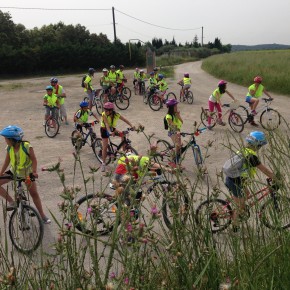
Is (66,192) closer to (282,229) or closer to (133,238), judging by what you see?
(133,238)

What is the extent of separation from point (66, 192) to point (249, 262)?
3.73 ft

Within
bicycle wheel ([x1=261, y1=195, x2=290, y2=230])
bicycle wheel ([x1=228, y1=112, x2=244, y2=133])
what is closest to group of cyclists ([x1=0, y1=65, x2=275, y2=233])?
bicycle wheel ([x1=261, y1=195, x2=290, y2=230])

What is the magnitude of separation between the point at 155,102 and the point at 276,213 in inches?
525

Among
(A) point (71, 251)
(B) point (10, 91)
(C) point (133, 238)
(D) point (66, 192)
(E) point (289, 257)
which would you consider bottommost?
(B) point (10, 91)

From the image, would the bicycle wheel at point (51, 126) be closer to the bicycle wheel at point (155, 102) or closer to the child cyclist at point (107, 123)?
the child cyclist at point (107, 123)

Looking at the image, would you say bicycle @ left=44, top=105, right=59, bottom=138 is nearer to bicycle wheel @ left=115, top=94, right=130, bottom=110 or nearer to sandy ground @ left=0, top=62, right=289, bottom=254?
sandy ground @ left=0, top=62, right=289, bottom=254

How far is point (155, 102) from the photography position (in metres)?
15.5

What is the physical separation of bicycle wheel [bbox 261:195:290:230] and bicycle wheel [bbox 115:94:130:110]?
13.8m

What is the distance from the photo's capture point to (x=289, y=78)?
1953 centimetres

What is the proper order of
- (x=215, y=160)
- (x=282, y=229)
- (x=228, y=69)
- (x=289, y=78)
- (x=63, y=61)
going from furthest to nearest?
(x=63, y=61) < (x=228, y=69) < (x=289, y=78) < (x=215, y=160) < (x=282, y=229)

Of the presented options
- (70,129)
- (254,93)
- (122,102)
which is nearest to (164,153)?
(254,93)

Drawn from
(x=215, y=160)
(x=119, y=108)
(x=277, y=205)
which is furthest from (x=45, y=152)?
(x=277, y=205)

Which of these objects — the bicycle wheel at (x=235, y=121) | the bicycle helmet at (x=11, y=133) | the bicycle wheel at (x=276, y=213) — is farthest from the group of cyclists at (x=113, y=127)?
the bicycle wheel at (x=235, y=121)

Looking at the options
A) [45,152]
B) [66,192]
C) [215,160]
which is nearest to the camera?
[66,192]
